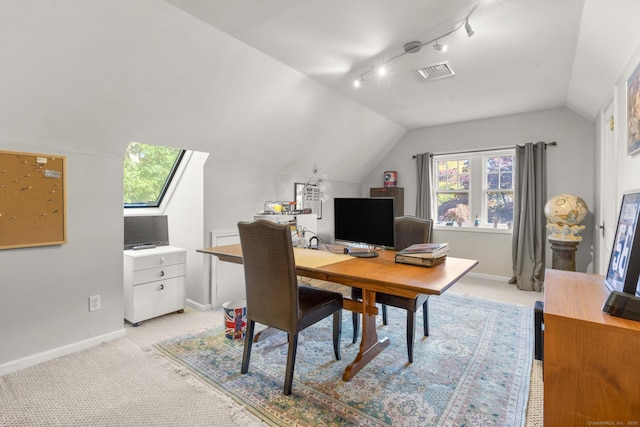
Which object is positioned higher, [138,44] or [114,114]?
[138,44]

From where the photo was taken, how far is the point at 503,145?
182 inches

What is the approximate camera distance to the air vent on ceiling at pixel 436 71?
9.71 feet

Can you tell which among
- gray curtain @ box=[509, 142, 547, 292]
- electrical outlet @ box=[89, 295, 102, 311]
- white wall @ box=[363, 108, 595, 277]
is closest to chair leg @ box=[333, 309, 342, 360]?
electrical outlet @ box=[89, 295, 102, 311]

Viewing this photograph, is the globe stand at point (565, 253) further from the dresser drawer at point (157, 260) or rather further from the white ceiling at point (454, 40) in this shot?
the dresser drawer at point (157, 260)

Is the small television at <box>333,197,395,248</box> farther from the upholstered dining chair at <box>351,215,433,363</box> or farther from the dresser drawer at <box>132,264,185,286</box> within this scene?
the dresser drawer at <box>132,264,185,286</box>

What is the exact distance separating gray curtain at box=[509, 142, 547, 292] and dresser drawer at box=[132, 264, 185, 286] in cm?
433

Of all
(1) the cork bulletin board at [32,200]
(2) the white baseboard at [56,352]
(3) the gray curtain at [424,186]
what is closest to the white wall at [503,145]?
(3) the gray curtain at [424,186]

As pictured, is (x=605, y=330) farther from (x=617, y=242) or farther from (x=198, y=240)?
(x=198, y=240)

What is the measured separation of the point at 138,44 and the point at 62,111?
2.39 ft

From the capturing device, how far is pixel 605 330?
1096 mm

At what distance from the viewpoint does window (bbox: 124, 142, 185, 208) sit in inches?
137

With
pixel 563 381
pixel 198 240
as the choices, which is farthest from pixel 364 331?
pixel 198 240

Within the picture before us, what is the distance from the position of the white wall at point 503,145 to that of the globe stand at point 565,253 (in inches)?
25.6

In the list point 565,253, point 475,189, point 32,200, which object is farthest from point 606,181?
point 32,200
